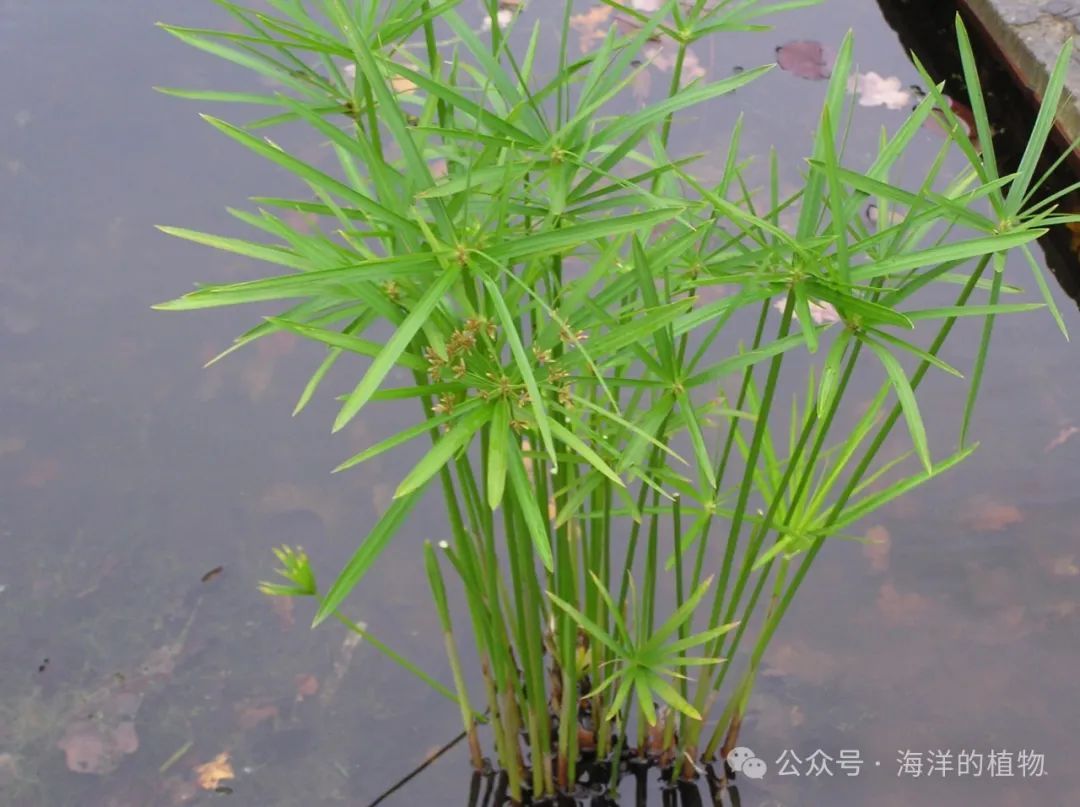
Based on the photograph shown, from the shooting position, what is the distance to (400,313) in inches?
43.3

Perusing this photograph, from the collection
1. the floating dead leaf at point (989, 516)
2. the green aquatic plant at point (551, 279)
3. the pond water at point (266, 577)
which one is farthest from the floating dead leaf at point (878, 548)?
the green aquatic plant at point (551, 279)

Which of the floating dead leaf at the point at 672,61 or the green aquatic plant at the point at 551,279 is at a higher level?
the floating dead leaf at the point at 672,61

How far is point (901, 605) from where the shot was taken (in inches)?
84.3

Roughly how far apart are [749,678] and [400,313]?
88cm

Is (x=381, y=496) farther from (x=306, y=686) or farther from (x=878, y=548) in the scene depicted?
(x=878, y=548)

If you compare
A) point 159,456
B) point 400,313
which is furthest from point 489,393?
point 159,456

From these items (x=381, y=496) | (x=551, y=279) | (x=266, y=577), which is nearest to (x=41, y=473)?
(x=266, y=577)

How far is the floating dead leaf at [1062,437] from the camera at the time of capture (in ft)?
7.82

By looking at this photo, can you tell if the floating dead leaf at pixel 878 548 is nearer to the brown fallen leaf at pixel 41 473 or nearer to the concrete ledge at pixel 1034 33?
the concrete ledge at pixel 1034 33

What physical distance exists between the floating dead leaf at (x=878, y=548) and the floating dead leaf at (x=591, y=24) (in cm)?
175

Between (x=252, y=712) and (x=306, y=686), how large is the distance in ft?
0.34

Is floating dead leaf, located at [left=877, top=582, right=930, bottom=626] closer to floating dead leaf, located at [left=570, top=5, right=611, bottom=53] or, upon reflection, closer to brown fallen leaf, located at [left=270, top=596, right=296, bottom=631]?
brown fallen leaf, located at [left=270, top=596, right=296, bottom=631]

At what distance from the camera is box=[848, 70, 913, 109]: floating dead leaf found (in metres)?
3.16

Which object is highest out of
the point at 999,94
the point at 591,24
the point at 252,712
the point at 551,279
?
the point at 591,24
